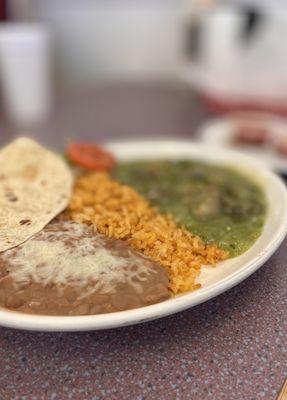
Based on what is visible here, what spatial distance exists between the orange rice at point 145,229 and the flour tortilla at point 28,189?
55mm

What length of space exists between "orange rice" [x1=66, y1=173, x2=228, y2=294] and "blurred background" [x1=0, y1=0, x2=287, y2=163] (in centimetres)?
106

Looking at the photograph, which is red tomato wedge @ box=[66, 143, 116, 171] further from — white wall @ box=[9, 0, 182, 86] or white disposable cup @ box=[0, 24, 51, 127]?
white wall @ box=[9, 0, 182, 86]

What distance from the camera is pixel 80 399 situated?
789 mm

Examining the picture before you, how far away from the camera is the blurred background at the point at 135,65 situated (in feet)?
7.87

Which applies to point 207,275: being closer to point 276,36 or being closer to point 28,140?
point 28,140

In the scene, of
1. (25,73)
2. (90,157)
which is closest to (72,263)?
(90,157)

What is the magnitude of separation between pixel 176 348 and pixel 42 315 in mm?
272

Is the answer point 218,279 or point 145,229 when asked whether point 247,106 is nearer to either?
point 145,229

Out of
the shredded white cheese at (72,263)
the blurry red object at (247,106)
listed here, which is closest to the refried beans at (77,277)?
the shredded white cheese at (72,263)

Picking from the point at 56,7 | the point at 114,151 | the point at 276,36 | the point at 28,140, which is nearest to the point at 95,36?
the point at 56,7

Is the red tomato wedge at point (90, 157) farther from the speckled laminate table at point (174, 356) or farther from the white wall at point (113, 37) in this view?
the white wall at point (113, 37)

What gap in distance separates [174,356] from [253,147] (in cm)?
129

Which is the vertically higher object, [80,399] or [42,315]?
[42,315]

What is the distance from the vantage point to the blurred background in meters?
2.40
